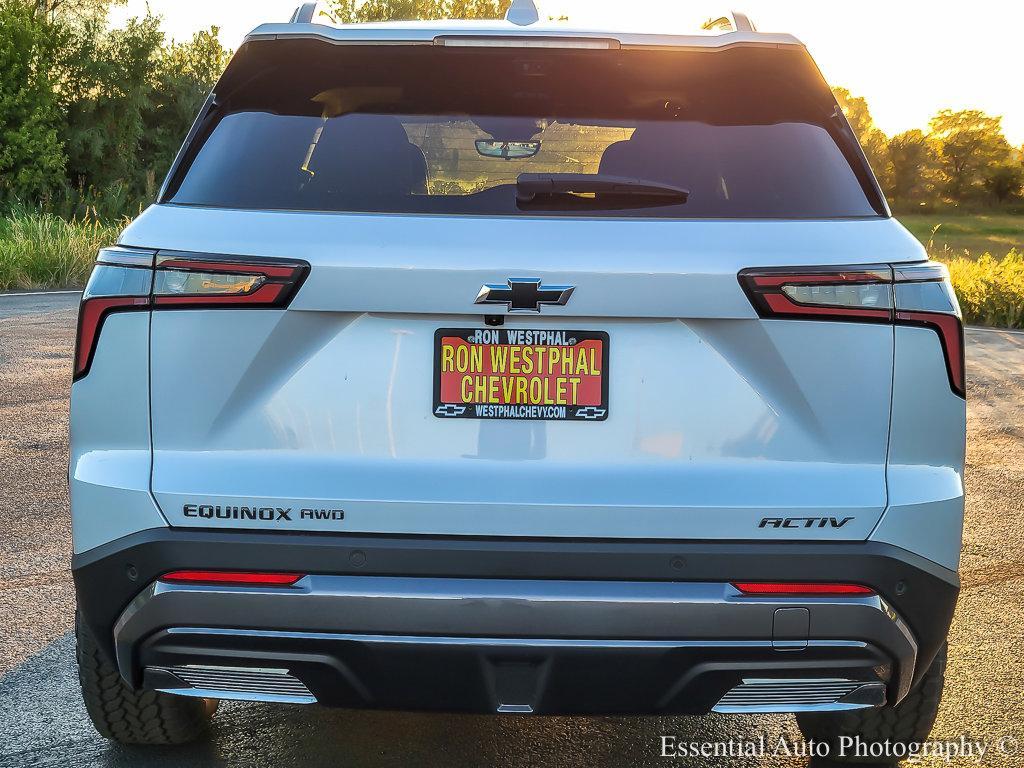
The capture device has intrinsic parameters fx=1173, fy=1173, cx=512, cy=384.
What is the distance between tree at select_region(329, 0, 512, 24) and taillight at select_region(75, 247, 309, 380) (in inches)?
2701

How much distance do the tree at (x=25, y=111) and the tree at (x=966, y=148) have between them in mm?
51195

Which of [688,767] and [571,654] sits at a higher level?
Result: [571,654]

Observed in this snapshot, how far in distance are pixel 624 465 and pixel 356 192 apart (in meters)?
0.84

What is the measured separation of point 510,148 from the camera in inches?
115

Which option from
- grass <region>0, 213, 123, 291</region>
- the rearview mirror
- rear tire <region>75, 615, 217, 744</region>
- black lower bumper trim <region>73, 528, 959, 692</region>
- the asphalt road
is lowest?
grass <region>0, 213, 123, 291</region>

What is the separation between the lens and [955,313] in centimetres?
252

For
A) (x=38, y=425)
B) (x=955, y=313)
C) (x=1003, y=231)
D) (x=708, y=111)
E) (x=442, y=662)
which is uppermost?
(x=708, y=111)

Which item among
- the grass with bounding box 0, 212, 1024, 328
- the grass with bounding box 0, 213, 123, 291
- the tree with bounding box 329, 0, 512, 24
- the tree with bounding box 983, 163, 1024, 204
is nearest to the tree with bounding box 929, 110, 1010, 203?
the tree with bounding box 983, 163, 1024, 204

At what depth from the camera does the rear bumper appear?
240 cm

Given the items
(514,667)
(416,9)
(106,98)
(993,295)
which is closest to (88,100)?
(106,98)

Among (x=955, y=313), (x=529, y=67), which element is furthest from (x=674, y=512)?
(x=529, y=67)

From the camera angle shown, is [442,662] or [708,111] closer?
[442,662]

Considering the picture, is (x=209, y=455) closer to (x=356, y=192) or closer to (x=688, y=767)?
(x=356, y=192)

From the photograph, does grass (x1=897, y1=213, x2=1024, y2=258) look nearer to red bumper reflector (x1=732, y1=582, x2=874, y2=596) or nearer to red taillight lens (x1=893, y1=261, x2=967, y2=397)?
red taillight lens (x1=893, y1=261, x2=967, y2=397)
